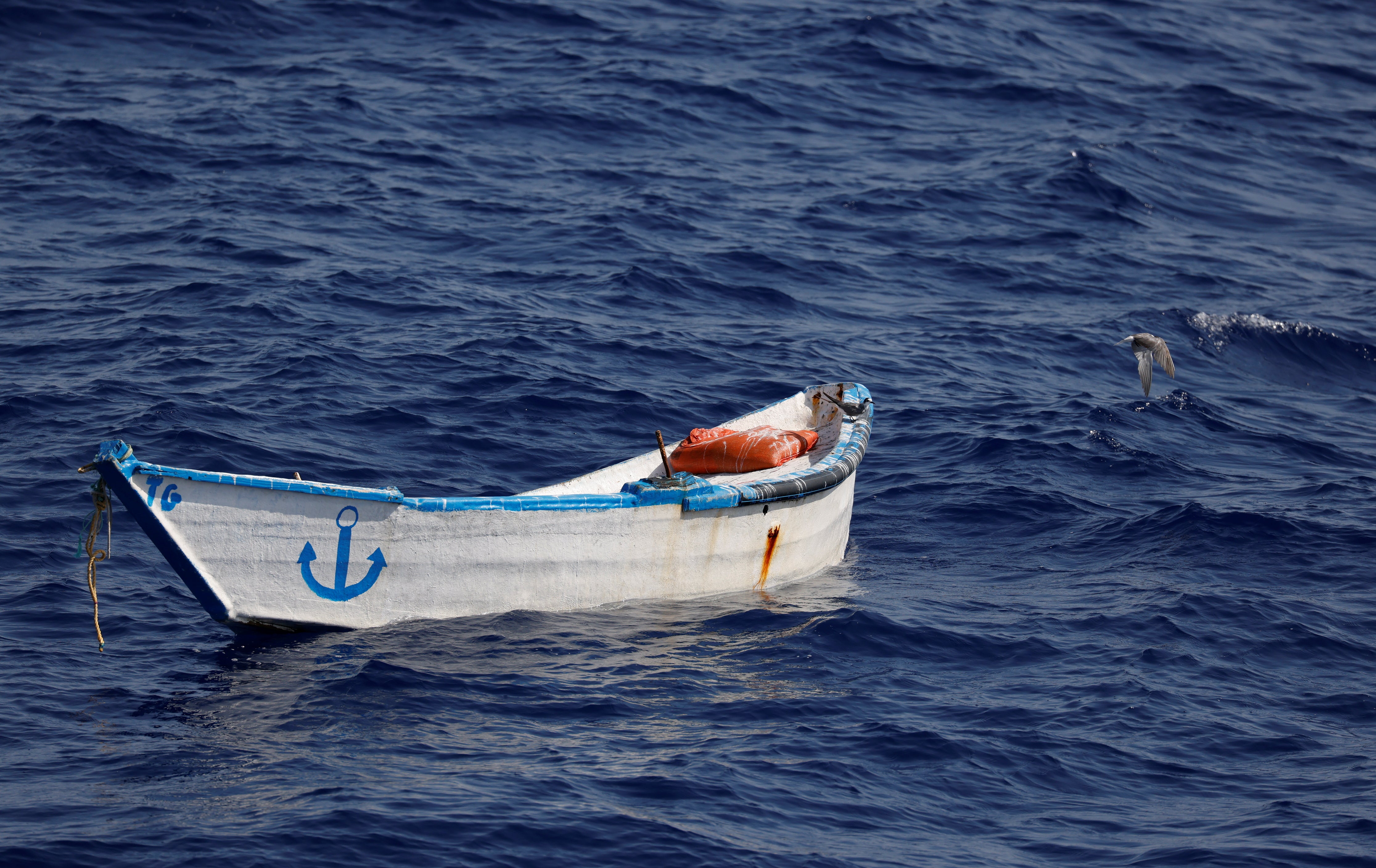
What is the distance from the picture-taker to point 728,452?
11.2m

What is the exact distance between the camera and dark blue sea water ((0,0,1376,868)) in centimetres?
754

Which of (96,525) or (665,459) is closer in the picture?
(96,525)

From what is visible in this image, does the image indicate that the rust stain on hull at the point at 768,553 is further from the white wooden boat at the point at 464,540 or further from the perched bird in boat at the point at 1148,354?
the perched bird in boat at the point at 1148,354

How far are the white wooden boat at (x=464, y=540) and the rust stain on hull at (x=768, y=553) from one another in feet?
0.04

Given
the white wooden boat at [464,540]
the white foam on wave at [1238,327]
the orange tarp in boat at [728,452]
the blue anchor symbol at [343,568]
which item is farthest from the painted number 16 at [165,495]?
the white foam on wave at [1238,327]

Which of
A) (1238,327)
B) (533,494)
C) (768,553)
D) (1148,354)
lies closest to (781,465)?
(768,553)

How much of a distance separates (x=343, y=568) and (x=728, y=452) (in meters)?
3.65

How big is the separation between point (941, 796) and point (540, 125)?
1679 centimetres

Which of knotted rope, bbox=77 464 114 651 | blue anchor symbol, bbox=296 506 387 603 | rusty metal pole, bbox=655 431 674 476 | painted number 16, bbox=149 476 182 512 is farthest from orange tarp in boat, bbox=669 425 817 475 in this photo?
knotted rope, bbox=77 464 114 651

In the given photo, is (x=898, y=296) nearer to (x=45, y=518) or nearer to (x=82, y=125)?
(x=45, y=518)

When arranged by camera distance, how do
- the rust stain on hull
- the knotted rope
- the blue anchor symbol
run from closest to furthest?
the knotted rope → the blue anchor symbol → the rust stain on hull

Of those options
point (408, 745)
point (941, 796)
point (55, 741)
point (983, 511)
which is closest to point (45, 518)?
point (55, 741)

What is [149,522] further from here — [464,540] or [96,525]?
[464,540]

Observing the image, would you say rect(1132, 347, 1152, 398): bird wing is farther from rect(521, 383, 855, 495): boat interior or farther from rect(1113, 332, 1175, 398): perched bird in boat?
rect(521, 383, 855, 495): boat interior
